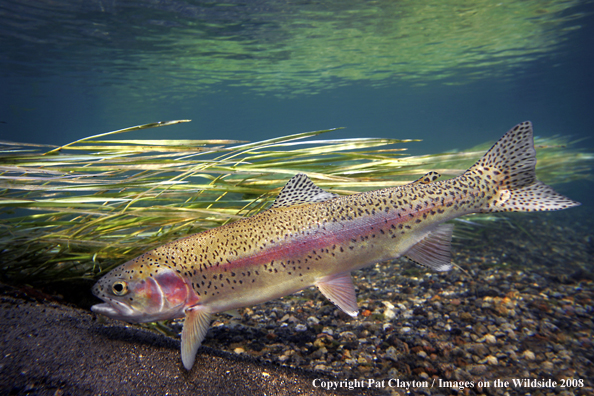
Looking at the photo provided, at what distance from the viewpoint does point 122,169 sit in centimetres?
264

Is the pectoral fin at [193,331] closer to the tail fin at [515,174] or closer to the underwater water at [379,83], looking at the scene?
the underwater water at [379,83]

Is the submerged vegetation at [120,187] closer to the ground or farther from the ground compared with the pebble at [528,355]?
farther from the ground

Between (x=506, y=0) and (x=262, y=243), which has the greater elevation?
(x=506, y=0)

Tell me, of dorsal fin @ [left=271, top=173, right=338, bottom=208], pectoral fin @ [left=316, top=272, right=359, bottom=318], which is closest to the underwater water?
pectoral fin @ [left=316, top=272, right=359, bottom=318]

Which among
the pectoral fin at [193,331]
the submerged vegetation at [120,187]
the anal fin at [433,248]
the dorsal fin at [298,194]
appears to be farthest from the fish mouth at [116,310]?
the anal fin at [433,248]

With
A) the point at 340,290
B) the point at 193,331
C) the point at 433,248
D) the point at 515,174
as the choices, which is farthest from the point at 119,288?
the point at 515,174

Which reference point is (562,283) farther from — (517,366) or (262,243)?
(262,243)

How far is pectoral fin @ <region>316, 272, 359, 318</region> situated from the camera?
6.03ft

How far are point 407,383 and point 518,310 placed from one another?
2.01m

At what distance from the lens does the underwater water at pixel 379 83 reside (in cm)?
256

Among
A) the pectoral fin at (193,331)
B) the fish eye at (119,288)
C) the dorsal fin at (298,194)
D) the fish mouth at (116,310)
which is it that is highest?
the dorsal fin at (298,194)

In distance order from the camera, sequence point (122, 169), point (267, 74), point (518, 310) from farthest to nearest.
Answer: point (267, 74) < point (518, 310) < point (122, 169)

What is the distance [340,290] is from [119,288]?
1.34 metres

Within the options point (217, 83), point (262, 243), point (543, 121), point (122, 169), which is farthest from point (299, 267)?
point (543, 121)
